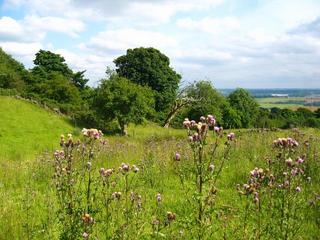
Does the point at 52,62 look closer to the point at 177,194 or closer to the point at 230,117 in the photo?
the point at 230,117

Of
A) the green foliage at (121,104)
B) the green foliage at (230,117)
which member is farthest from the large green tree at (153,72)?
the green foliage at (121,104)

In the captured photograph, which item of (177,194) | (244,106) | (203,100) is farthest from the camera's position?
(244,106)

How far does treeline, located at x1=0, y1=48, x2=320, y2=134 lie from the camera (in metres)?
36.6

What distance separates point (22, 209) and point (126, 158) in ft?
19.7

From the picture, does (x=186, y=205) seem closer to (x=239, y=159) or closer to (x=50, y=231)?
(x=50, y=231)

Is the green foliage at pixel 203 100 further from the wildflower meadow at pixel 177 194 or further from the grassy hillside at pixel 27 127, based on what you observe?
the wildflower meadow at pixel 177 194

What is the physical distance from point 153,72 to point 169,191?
4513 centimetres

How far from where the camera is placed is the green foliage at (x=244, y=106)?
218 ft

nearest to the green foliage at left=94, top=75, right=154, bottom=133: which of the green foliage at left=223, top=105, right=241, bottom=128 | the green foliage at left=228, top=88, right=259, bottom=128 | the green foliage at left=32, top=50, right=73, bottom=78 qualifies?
the green foliage at left=223, top=105, right=241, bottom=128

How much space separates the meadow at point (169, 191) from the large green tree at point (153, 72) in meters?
39.8

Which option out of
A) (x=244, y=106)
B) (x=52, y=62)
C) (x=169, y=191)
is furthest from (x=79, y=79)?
(x=169, y=191)

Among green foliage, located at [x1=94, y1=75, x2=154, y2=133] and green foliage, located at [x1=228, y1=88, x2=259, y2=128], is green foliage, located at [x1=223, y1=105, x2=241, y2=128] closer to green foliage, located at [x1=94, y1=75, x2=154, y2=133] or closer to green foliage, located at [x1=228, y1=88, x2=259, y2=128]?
green foliage, located at [x1=228, y1=88, x2=259, y2=128]

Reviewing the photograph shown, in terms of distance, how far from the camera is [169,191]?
360 inches

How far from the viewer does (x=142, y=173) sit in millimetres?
9945
